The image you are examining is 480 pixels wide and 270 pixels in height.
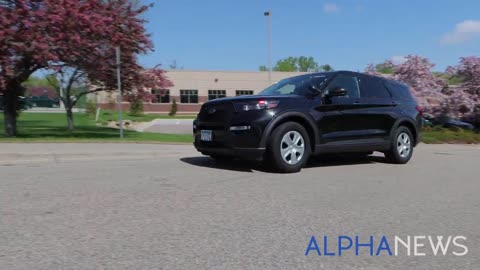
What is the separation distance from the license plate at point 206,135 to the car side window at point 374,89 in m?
3.24

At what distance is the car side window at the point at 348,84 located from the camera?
9234 millimetres

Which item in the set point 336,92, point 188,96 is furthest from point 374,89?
point 188,96

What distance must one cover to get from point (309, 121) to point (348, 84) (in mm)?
1494

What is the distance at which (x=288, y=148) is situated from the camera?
841 cm

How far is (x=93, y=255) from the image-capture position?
406 cm

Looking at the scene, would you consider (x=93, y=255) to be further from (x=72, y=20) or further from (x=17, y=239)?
(x=72, y=20)

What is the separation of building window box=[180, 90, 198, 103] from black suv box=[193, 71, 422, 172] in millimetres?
48573

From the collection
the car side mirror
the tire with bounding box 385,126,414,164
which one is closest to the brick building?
the tire with bounding box 385,126,414,164

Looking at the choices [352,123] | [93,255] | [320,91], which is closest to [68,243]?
[93,255]

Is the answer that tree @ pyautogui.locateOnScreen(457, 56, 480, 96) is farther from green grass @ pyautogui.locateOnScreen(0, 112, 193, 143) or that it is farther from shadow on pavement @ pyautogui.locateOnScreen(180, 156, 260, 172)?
shadow on pavement @ pyautogui.locateOnScreen(180, 156, 260, 172)

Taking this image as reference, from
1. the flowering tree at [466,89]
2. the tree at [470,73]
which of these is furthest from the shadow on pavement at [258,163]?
the tree at [470,73]

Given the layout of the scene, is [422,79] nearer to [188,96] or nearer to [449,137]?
[449,137]

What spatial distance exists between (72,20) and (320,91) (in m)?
7.57

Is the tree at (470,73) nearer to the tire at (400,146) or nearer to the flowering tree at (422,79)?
the flowering tree at (422,79)
